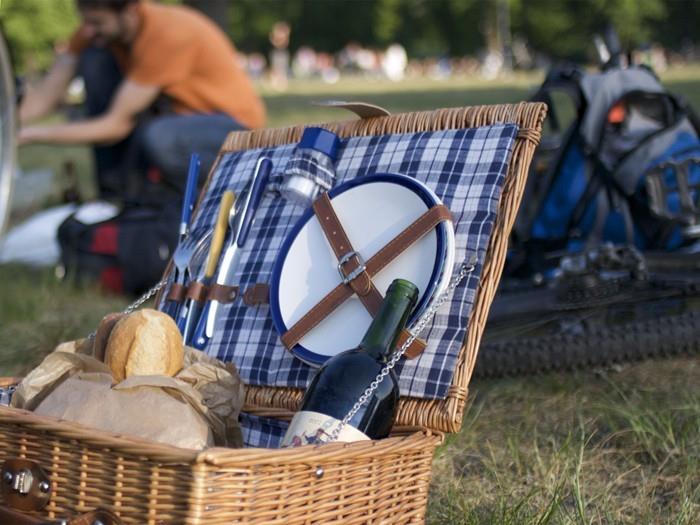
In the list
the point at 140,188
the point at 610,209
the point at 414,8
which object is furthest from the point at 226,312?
the point at 414,8

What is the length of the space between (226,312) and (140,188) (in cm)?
228

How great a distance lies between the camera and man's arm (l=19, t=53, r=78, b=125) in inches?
199

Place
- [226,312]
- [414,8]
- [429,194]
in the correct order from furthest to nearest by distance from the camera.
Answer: [414,8], [226,312], [429,194]

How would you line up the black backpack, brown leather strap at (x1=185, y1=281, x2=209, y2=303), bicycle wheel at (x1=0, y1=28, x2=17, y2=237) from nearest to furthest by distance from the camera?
brown leather strap at (x1=185, y1=281, x2=209, y2=303)
bicycle wheel at (x1=0, y1=28, x2=17, y2=237)
the black backpack

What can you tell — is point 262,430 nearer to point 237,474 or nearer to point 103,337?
point 103,337

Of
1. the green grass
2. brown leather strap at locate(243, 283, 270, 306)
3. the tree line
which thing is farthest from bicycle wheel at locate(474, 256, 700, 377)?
the tree line

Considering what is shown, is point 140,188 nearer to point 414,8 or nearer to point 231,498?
point 231,498

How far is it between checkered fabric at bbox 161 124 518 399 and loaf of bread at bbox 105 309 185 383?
292 millimetres

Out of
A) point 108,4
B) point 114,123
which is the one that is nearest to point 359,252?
point 114,123

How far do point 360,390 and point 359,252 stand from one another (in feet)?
1.48

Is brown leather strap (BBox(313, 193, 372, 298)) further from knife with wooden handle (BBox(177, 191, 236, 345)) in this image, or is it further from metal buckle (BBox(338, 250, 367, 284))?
knife with wooden handle (BBox(177, 191, 236, 345))

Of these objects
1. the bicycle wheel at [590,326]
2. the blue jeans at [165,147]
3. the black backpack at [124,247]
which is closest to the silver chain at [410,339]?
the bicycle wheel at [590,326]

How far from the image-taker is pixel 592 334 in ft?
7.66

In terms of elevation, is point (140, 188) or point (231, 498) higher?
point (231, 498)
